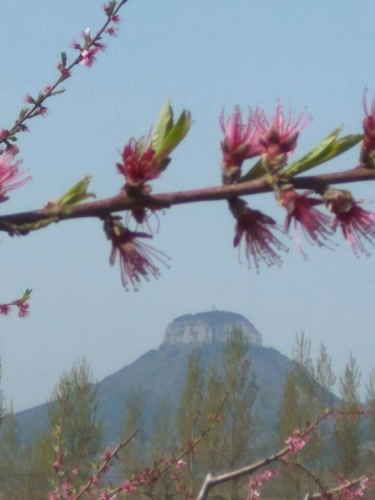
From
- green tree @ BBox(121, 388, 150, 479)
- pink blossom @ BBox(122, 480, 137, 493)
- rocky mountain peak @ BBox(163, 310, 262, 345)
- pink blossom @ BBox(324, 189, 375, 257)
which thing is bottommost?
rocky mountain peak @ BBox(163, 310, 262, 345)

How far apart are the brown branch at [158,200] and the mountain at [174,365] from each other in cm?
8443

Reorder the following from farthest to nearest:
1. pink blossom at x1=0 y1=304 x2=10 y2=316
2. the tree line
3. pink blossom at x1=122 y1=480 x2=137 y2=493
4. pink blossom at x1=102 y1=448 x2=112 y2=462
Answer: the tree line < pink blossom at x1=122 y1=480 x2=137 y2=493 < pink blossom at x1=102 y1=448 x2=112 y2=462 < pink blossom at x1=0 y1=304 x2=10 y2=316

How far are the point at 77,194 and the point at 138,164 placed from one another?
74 millimetres

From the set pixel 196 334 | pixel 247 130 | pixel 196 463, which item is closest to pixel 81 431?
pixel 196 463

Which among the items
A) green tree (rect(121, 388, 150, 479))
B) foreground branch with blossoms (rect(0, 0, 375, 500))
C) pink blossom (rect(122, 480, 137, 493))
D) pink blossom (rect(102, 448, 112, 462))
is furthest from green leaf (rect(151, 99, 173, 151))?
green tree (rect(121, 388, 150, 479))

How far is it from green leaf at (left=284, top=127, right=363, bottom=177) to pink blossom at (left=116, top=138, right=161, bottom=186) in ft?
0.47

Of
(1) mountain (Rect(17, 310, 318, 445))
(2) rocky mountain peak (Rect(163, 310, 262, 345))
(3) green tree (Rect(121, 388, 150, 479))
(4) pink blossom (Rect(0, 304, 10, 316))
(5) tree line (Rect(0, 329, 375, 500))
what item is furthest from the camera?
(2) rocky mountain peak (Rect(163, 310, 262, 345))

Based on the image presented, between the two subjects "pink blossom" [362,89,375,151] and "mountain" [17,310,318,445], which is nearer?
"pink blossom" [362,89,375,151]

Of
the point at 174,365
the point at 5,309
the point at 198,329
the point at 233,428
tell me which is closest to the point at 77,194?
the point at 5,309

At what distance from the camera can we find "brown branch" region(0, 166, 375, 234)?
3.42 feet

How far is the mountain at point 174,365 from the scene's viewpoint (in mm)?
93000

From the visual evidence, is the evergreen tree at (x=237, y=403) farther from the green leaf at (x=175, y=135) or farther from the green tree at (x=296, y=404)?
the green leaf at (x=175, y=135)

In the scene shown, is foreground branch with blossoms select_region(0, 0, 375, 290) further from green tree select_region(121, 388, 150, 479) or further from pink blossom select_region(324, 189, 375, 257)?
green tree select_region(121, 388, 150, 479)

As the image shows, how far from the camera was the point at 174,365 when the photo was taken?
103750 mm
